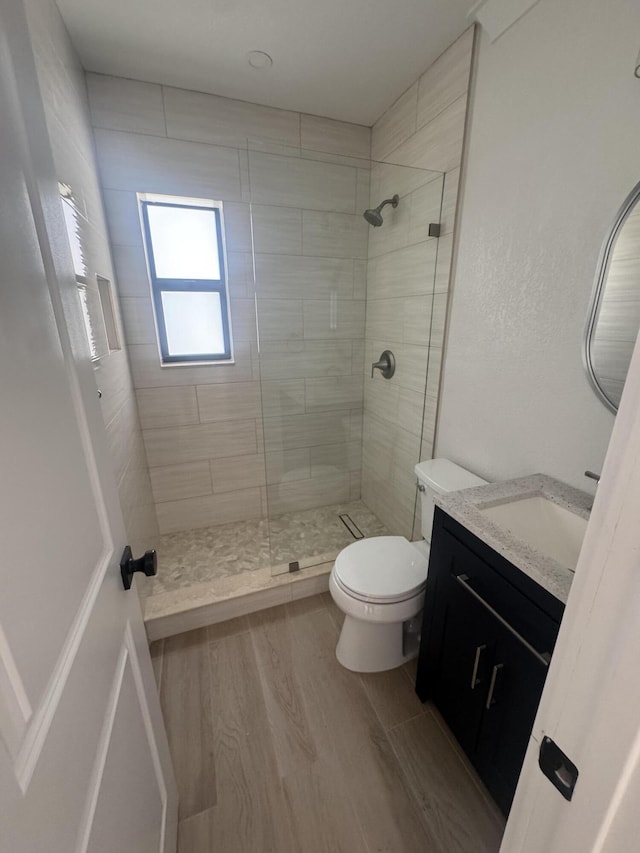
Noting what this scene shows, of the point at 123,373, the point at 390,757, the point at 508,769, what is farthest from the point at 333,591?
the point at 123,373

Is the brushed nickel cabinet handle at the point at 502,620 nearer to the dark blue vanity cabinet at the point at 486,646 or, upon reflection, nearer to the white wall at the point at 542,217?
the dark blue vanity cabinet at the point at 486,646

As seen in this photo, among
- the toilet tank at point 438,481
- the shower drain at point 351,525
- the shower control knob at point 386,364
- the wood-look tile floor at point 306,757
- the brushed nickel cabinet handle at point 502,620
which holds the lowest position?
the wood-look tile floor at point 306,757

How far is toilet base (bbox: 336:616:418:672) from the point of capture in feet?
4.96

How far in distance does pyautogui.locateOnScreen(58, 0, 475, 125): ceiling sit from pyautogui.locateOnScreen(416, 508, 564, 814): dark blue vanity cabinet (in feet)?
6.31

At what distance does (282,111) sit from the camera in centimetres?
195

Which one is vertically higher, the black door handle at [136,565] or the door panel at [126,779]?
the black door handle at [136,565]

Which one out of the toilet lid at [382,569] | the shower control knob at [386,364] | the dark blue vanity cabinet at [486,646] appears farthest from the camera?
the shower control knob at [386,364]

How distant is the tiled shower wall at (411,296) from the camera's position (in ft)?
5.14

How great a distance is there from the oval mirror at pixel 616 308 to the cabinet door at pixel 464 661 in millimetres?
771

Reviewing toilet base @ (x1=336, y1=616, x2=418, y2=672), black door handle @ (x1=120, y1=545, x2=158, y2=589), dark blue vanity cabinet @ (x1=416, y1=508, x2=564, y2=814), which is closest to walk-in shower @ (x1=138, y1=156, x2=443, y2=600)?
toilet base @ (x1=336, y1=616, x2=418, y2=672)

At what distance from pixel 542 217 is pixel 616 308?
0.43 meters

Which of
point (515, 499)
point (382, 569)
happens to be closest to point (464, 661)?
point (382, 569)

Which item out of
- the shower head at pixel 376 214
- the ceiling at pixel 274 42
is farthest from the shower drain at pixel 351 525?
the ceiling at pixel 274 42

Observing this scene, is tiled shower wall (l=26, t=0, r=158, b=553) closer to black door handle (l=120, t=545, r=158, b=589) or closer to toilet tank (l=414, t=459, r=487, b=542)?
black door handle (l=120, t=545, r=158, b=589)
